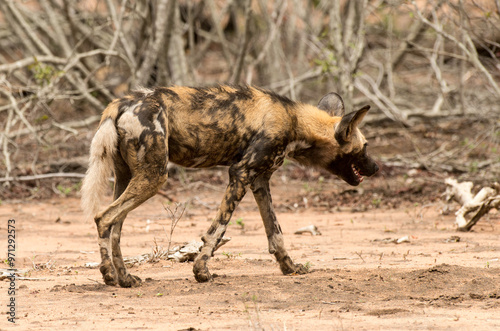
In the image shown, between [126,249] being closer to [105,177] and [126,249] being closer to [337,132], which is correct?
[105,177]

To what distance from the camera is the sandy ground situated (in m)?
3.79

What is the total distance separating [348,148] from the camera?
5.42m

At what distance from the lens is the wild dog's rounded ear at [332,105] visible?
18.8ft

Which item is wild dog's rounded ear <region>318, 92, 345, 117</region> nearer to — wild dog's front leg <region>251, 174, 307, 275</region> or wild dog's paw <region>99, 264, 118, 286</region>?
wild dog's front leg <region>251, 174, 307, 275</region>

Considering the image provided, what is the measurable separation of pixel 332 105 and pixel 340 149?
548 millimetres

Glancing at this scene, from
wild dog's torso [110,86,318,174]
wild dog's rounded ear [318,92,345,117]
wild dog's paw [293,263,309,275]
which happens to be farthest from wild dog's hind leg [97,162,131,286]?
wild dog's rounded ear [318,92,345,117]

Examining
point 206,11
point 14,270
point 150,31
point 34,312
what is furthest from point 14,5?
point 34,312

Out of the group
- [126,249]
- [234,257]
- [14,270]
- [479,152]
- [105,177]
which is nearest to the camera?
[105,177]

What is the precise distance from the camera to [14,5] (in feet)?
35.2

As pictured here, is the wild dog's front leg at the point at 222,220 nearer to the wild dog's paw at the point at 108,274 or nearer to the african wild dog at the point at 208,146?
the african wild dog at the point at 208,146

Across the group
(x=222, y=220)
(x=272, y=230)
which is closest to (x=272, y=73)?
(x=272, y=230)

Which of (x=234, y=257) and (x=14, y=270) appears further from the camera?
(x=234, y=257)

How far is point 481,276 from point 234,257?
2125 mm

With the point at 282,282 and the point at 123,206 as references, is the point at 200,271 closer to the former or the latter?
the point at 282,282
